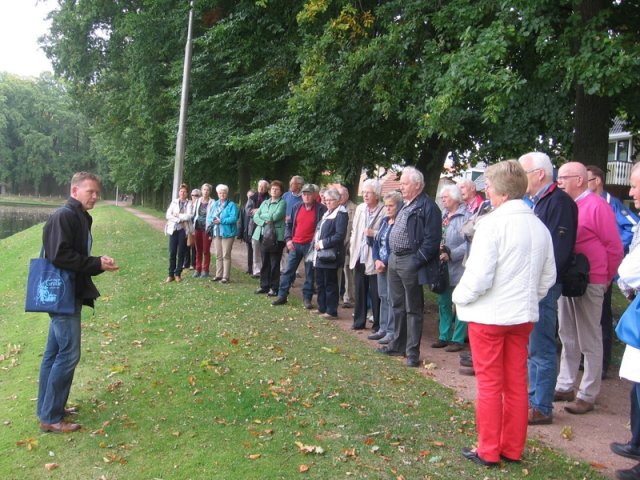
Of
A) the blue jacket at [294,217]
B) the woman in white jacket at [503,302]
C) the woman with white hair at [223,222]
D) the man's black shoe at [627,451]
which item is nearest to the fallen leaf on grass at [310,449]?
the woman in white jacket at [503,302]

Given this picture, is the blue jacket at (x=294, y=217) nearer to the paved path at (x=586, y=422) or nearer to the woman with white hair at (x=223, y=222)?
the woman with white hair at (x=223, y=222)

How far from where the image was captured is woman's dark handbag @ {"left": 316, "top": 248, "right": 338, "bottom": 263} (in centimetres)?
922

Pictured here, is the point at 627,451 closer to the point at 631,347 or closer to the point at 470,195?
the point at 631,347

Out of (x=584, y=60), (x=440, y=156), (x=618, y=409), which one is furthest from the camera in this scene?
(x=440, y=156)

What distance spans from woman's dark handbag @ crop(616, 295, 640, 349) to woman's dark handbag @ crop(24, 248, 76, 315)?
14.1ft

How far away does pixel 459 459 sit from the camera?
183 inches

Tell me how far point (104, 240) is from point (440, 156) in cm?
1288

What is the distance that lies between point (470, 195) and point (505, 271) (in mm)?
3891

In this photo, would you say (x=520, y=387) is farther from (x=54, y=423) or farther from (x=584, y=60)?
(x=584, y=60)

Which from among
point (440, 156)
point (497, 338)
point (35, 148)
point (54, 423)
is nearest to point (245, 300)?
point (54, 423)

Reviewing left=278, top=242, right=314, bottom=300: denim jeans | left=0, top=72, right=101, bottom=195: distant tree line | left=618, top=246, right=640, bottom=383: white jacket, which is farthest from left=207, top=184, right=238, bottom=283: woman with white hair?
left=0, top=72, right=101, bottom=195: distant tree line

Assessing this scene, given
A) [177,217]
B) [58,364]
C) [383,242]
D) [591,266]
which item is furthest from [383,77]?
[58,364]

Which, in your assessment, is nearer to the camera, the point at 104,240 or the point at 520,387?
the point at 520,387

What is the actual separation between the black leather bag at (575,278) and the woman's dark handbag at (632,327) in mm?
1277
